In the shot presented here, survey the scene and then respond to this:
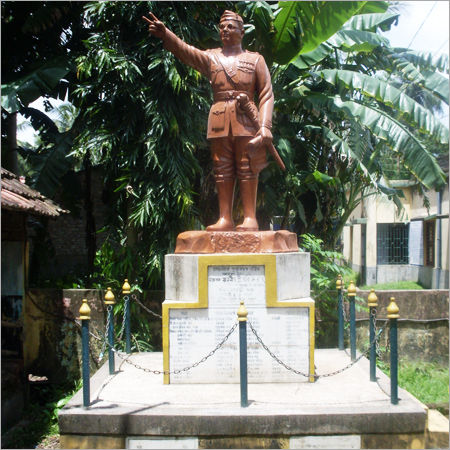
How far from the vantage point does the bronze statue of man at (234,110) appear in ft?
16.9

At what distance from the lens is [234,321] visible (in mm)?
4914

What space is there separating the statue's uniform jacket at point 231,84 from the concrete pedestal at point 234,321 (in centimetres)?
133

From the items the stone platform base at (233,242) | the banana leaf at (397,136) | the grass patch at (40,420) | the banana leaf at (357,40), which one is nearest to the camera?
the stone platform base at (233,242)

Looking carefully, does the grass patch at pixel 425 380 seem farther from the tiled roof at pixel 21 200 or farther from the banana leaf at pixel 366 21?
the banana leaf at pixel 366 21

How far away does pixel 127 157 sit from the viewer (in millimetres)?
7590

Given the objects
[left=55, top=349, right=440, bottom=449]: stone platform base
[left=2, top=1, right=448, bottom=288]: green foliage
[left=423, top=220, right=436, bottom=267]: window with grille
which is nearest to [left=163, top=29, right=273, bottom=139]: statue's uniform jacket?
[left=2, top=1, right=448, bottom=288]: green foliage

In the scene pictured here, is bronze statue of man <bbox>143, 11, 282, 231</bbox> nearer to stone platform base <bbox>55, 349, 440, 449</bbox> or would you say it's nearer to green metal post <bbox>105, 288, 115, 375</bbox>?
green metal post <bbox>105, 288, 115, 375</bbox>

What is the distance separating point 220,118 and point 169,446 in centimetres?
313

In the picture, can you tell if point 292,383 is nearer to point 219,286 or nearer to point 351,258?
point 219,286

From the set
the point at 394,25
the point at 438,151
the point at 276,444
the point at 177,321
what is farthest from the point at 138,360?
the point at 438,151

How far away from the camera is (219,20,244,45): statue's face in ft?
17.0

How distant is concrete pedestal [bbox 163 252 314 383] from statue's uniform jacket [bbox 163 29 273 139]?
4.37 feet

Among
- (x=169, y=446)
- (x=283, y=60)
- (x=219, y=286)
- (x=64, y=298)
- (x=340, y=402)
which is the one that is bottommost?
(x=169, y=446)

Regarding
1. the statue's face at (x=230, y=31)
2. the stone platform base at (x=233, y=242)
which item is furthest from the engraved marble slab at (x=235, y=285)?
the statue's face at (x=230, y=31)
